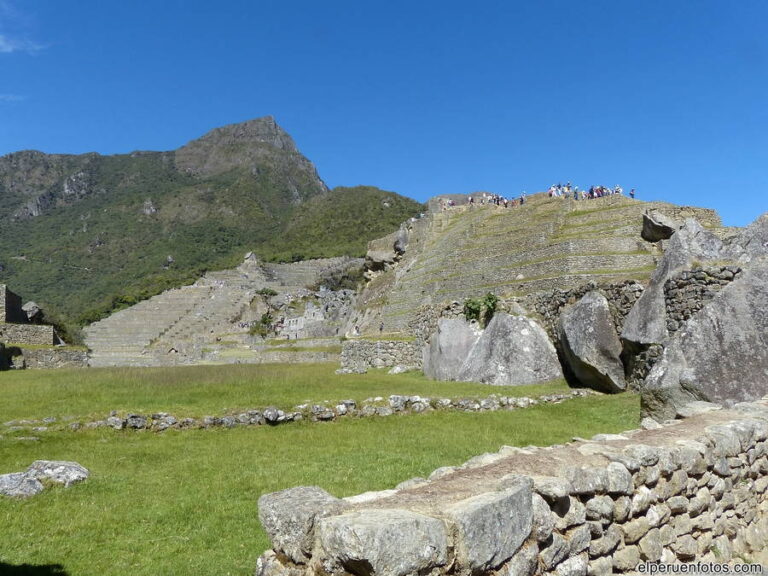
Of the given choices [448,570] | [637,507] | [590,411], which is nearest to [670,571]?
[637,507]

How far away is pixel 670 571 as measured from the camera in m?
5.52

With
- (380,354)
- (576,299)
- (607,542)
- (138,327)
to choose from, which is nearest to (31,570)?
(607,542)

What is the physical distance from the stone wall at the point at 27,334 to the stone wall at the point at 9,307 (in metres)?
2.30

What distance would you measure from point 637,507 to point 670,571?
2.82 feet

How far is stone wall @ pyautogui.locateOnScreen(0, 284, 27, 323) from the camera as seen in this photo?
40.0 metres

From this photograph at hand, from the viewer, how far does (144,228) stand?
156 meters

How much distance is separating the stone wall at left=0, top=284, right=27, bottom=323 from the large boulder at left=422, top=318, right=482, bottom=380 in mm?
33659

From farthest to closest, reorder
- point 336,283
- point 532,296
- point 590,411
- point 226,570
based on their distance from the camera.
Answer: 1. point 336,283
2. point 532,296
3. point 590,411
4. point 226,570

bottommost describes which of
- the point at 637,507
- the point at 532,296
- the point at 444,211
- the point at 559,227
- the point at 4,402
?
the point at 4,402

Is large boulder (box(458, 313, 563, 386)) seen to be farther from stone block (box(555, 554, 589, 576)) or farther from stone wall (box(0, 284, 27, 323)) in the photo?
stone wall (box(0, 284, 27, 323))

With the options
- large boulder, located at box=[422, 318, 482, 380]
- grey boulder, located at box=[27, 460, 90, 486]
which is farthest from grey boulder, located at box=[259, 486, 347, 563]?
large boulder, located at box=[422, 318, 482, 380]

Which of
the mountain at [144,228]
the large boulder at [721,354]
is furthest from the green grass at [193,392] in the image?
the mountain at [144,228]

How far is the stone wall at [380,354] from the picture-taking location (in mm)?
28531

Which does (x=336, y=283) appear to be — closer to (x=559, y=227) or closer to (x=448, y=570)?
(x=559, y=227)
